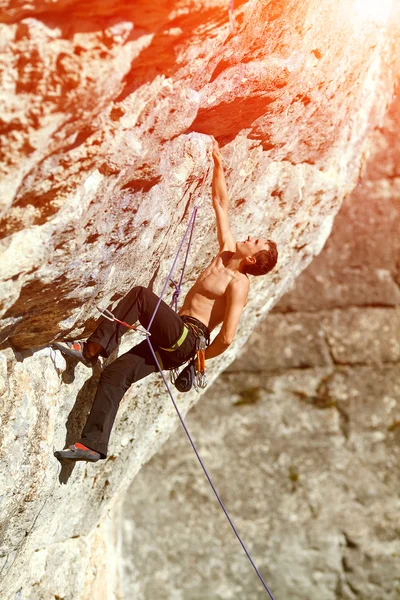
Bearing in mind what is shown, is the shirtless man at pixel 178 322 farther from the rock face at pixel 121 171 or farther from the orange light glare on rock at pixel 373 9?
the orange light glare on rock at pixel 373 9

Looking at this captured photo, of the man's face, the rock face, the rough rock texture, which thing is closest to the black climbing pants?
the rock face

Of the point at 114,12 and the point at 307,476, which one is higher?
the point at 114,12

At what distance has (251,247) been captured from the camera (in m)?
3.04

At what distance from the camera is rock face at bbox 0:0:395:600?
5.98 feet

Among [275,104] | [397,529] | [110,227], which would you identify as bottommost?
[397,529]

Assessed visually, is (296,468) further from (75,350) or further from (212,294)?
(75,350)

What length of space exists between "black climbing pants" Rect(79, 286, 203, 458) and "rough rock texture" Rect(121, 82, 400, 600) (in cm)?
352

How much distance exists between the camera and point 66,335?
303 cm

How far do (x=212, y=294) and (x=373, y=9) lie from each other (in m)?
1.95

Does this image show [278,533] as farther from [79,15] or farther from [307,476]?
[79,15]

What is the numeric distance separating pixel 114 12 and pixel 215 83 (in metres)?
0.90

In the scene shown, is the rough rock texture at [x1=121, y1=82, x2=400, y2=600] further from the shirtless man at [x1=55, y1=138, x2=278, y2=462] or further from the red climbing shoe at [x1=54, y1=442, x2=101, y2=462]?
the red climbing shoe at [x1=54, y1=442, x2=101, y2=462]

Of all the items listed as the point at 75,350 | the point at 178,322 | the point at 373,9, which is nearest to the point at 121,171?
the point at 178,322

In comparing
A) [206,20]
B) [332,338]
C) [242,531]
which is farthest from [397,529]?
[206,20]
